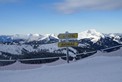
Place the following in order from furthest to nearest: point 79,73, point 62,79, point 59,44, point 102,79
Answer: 1. point 59,44
2. point 79,73
3. point 62,79
4. point 102,79

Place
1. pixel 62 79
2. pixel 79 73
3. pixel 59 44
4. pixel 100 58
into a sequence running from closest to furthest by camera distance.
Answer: pixel 62 79
pixel 79 73
pixel 100 58
pixel 59 44

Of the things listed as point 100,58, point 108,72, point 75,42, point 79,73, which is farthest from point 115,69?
point 75,42

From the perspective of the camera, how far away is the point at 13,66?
1016cm

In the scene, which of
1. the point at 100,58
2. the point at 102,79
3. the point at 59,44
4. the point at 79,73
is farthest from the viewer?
the point at 59,44

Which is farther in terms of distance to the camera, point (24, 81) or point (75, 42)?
point (75, 42)

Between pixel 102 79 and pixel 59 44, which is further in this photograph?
pixel 59 44

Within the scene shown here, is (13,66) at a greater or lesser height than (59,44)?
lesser

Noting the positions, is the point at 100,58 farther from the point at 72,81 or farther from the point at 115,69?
the point at 72,81

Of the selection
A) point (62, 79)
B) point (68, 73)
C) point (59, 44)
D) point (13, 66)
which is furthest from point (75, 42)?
point (62, 79)

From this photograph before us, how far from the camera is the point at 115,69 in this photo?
7.04 meters

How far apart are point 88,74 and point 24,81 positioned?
158cm

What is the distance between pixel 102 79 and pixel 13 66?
4.89 m

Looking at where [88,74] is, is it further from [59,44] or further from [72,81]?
[59,44]

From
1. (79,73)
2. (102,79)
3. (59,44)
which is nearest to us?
(102,79)
